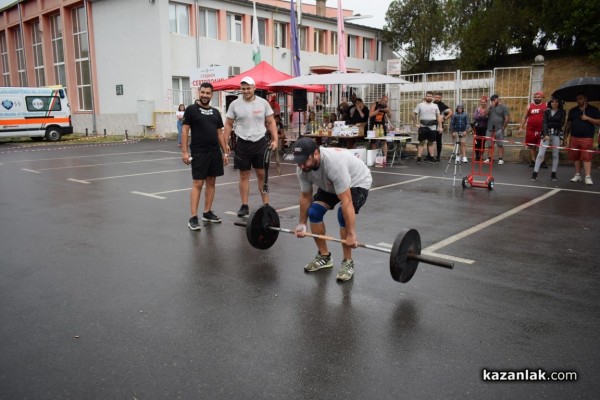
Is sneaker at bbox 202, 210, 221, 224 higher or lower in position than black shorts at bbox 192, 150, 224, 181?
lower

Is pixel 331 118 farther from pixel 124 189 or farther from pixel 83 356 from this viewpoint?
pixel 83 356

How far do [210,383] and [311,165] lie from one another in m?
1.91

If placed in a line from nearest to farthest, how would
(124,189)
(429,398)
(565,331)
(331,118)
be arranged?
(429,398)
(565,331)
(124,189)
(331,118)

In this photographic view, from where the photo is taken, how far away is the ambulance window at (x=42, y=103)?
876 inches

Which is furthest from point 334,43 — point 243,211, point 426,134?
point 243,211

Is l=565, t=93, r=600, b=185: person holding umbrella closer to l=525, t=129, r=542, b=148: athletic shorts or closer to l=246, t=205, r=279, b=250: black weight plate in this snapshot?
l=525, t=129, r=542, b=148: athletic shorts

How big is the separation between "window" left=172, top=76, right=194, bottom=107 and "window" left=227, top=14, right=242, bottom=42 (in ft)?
13.4

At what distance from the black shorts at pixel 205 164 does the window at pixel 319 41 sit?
29.4m

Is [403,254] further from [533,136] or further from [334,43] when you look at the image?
[334,43]

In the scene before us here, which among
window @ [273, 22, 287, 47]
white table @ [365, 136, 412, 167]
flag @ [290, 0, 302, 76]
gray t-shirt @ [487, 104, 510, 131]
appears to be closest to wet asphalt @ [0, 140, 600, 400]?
gray t-shirt @ [487, 104, 510, 131]

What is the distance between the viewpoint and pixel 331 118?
16797 millimetres

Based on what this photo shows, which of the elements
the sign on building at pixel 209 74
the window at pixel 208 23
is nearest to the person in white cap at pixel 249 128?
the sign on building at pixel 209 74

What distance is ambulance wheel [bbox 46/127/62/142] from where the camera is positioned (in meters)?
23.3

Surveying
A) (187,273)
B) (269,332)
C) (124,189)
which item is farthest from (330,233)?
(124,189)
